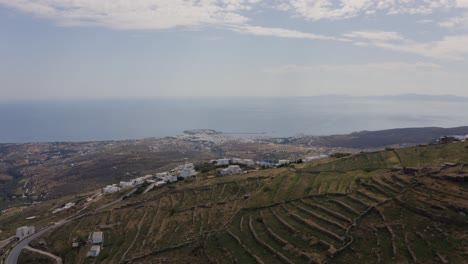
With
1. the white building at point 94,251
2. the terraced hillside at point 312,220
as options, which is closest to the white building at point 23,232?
the terraced hillside at point 312,220

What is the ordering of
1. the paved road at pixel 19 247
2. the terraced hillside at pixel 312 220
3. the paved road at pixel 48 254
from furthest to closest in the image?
the paved road at pixel 19 247 → the paved road at pixel 48 254 → the terraced hillside at pixel 312 220

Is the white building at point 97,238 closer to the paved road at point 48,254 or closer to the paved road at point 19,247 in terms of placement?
the paved road at point 48,254

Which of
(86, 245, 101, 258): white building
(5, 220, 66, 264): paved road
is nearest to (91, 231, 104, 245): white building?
(86, 245, 101, 258): white building

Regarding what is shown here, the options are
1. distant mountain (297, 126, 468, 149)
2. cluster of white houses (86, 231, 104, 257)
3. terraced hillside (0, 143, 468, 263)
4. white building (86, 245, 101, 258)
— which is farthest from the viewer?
distant mountain (297, 126, 468, 149)

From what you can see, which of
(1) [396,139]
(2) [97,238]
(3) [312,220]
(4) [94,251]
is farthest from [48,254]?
(1) [396,139]

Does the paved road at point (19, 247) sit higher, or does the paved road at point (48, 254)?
the paved road at point (48, 254)

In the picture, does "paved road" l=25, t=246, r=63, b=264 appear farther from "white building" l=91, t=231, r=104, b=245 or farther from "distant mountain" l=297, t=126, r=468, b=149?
"distant mountain" l=297, t=126, r=468, b=149

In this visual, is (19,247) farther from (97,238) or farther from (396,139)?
(396,139)

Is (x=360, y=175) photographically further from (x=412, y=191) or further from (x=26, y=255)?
(x=26, y=255)
